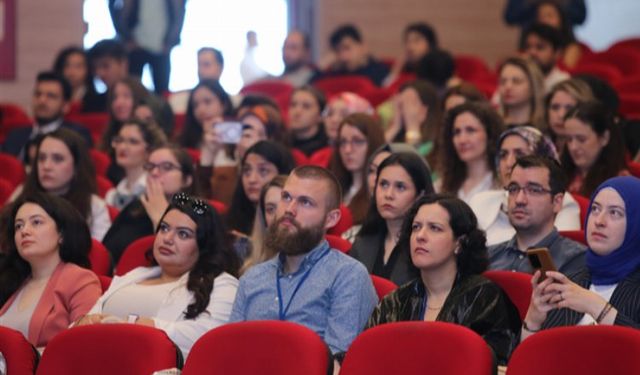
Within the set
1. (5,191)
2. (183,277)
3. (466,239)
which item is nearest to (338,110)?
(5,191)

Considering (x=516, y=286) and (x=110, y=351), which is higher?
(x=516, y=286)

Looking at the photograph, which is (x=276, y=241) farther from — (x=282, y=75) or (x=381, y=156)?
(x=282, y=75)

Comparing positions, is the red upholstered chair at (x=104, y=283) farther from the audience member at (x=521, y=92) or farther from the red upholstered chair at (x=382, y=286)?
the audience member at (x=521, y=92)

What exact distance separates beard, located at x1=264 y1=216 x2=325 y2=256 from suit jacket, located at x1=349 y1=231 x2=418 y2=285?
32 centimetres

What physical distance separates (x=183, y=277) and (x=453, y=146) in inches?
61.1

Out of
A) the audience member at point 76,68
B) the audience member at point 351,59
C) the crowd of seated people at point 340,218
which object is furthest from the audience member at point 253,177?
the audience member at point 351,59

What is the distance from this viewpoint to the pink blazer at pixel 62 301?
4.46m

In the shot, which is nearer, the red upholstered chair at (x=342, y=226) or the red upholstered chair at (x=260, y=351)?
the red upholstered chair at (x=260, y=351)

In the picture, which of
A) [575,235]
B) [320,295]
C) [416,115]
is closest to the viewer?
[320,295]

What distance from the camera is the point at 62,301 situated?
4551mm

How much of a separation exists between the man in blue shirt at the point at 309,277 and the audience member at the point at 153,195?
1.29 metres

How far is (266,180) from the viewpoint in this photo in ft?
17.4

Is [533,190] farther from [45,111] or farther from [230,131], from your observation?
[45,111]

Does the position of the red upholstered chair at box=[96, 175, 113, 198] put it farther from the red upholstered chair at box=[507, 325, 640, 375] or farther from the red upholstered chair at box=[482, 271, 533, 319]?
the red upholstered chair at box=[507, 325, 640, 375]
